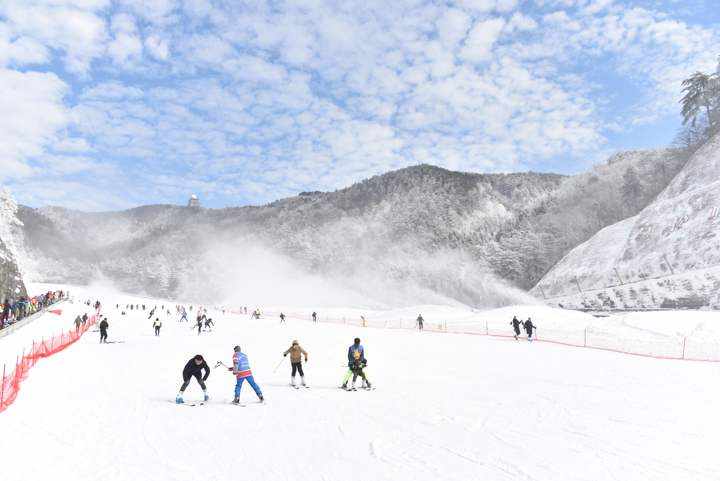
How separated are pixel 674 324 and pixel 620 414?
2610cm

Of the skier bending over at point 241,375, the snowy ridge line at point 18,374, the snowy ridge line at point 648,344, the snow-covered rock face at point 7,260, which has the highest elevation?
the snow-covered rock face at point 7,260

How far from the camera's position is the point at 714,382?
1377 cm

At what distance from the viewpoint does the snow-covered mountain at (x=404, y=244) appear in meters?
90.7

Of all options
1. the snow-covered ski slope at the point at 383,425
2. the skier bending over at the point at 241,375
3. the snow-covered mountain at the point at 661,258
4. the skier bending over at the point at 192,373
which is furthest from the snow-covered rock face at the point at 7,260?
the snow-covered mountain at the point at 661,258

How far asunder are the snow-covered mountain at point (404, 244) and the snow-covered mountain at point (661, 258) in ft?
36.4

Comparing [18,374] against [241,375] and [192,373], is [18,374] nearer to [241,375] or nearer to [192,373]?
[192,373]

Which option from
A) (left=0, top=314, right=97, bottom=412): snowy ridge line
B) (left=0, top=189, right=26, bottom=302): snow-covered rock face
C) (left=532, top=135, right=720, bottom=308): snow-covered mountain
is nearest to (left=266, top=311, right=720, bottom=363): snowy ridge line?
(left=532, top=135, right=720, bottom=308): snow-covered mountain

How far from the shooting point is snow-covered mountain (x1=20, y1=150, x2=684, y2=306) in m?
90.7

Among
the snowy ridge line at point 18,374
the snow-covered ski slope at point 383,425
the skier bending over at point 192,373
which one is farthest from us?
the skier bending over at point 192,373

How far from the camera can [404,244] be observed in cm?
13575

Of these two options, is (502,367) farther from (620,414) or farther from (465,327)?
(465,327)

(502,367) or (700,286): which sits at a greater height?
(700,286)

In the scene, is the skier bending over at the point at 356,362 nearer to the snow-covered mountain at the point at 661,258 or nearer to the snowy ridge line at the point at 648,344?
the snowy ridge line at the point at 648,344

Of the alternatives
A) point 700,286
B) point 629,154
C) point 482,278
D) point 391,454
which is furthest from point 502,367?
point 629,154
